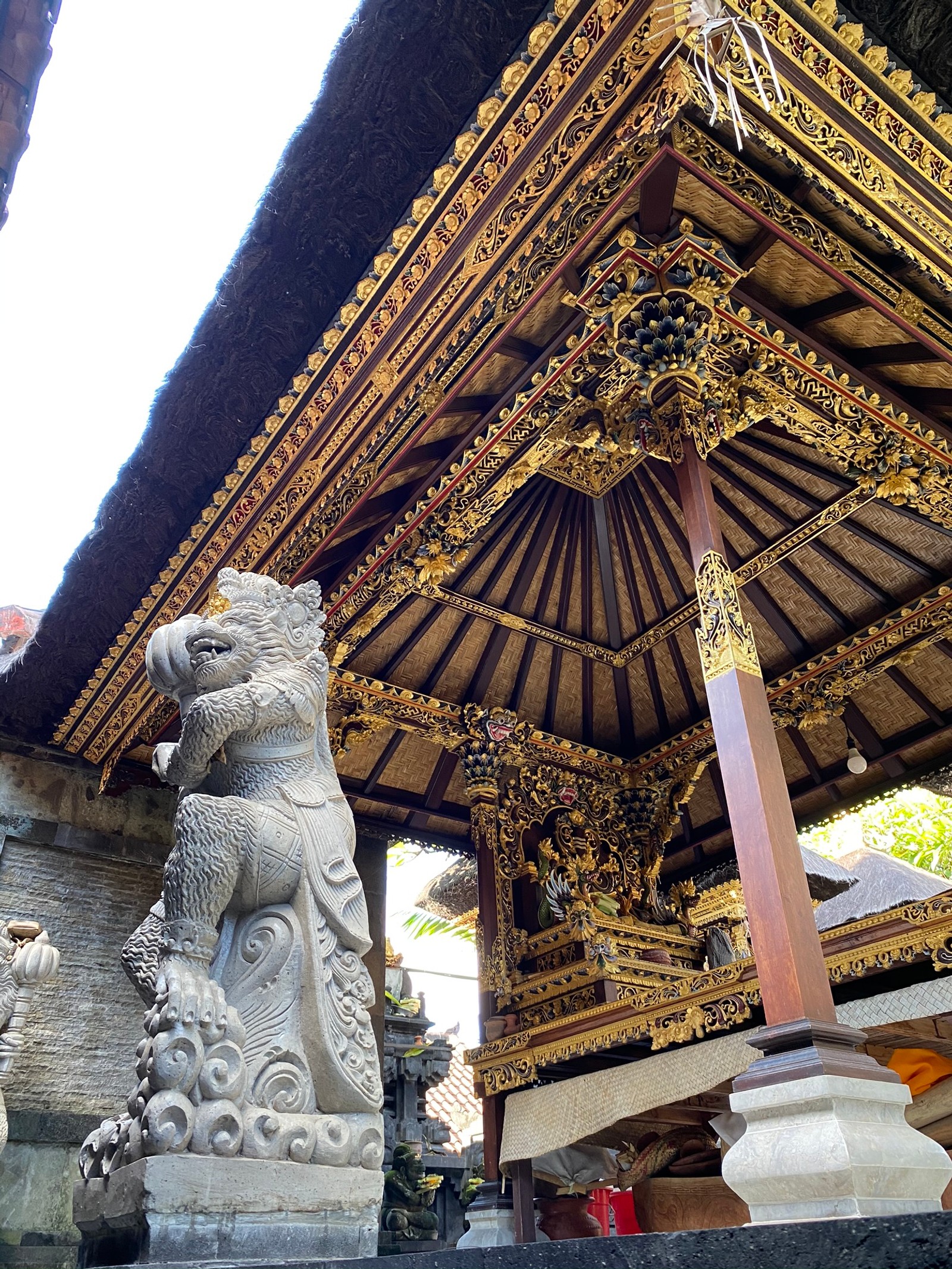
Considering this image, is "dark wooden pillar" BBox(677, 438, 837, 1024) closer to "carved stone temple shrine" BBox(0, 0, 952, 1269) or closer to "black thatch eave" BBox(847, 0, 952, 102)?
"carved stone temple shrine" BBox(0, 0, 952, 1269)

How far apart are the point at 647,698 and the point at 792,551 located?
1.84 meters

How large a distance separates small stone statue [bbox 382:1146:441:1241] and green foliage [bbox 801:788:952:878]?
11.2m

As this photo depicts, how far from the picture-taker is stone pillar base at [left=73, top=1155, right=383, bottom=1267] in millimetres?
1686

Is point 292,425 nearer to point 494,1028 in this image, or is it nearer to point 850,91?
point 850,91

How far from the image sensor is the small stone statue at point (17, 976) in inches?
181

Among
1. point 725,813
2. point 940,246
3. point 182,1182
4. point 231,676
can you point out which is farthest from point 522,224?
point 725,813

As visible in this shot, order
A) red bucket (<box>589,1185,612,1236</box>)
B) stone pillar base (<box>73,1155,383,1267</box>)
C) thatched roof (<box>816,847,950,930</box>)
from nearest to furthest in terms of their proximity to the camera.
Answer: stone pillar base (<box>73,1155,383,1267</box>) < thatched roof (<box>816,847,950,930</box>) < red bucket (<box>589,1185,612,1236</box>)

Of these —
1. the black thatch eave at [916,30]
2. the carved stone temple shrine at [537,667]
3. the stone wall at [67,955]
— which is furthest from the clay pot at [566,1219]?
the black thatch eave at [916,30]

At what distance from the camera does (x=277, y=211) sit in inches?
139

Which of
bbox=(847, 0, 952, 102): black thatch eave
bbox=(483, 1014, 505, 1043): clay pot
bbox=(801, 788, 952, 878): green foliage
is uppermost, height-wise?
bbox=(801, 788, 952, 878): green foliage

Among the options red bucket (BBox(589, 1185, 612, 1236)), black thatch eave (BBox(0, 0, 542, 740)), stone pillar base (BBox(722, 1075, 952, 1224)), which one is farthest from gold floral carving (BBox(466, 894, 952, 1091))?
red bucket (BBox(589, 1185, 612, 1236))

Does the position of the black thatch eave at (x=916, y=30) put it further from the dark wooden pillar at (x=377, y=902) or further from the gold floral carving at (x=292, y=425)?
the dark wooden pillar at (x=377, y=902)

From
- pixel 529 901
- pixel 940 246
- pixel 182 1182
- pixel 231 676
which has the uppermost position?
pixel 940 246

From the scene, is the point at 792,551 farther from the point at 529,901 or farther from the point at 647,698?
the point at 529,901
